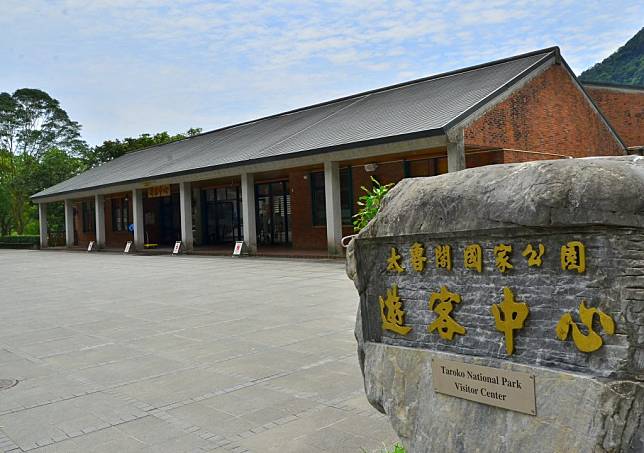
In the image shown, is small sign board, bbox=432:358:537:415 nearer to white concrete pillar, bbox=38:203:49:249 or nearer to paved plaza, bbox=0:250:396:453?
paved plaza, bbox=0:250:396:453

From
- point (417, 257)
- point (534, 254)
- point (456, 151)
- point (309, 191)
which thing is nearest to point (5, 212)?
point (309, 191)

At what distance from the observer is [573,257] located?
2.68 metres

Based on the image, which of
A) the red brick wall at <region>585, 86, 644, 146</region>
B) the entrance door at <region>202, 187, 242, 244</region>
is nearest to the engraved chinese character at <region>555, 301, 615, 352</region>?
the entrance door at <region>202, 187, 242, 244</region>

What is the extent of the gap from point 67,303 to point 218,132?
825 inches

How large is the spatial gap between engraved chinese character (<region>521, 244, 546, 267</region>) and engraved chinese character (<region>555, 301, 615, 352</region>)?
0.27 meters

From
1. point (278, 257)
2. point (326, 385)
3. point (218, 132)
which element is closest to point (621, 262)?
point (326, 385)

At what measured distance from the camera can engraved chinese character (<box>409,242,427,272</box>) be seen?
340cm

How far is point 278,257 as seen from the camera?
1994 centimetres

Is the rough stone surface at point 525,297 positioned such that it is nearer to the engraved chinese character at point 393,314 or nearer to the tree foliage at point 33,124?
the engraved chinese character at point 393,314

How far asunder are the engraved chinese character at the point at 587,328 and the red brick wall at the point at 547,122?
1276 centimetres

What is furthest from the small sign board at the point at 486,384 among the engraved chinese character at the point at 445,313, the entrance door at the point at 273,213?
the entrance door at the point at 273,213

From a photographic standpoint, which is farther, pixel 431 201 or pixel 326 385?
pixel 326 385

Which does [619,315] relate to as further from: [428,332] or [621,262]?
[428,332]

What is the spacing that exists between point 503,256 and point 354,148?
43.6ft
